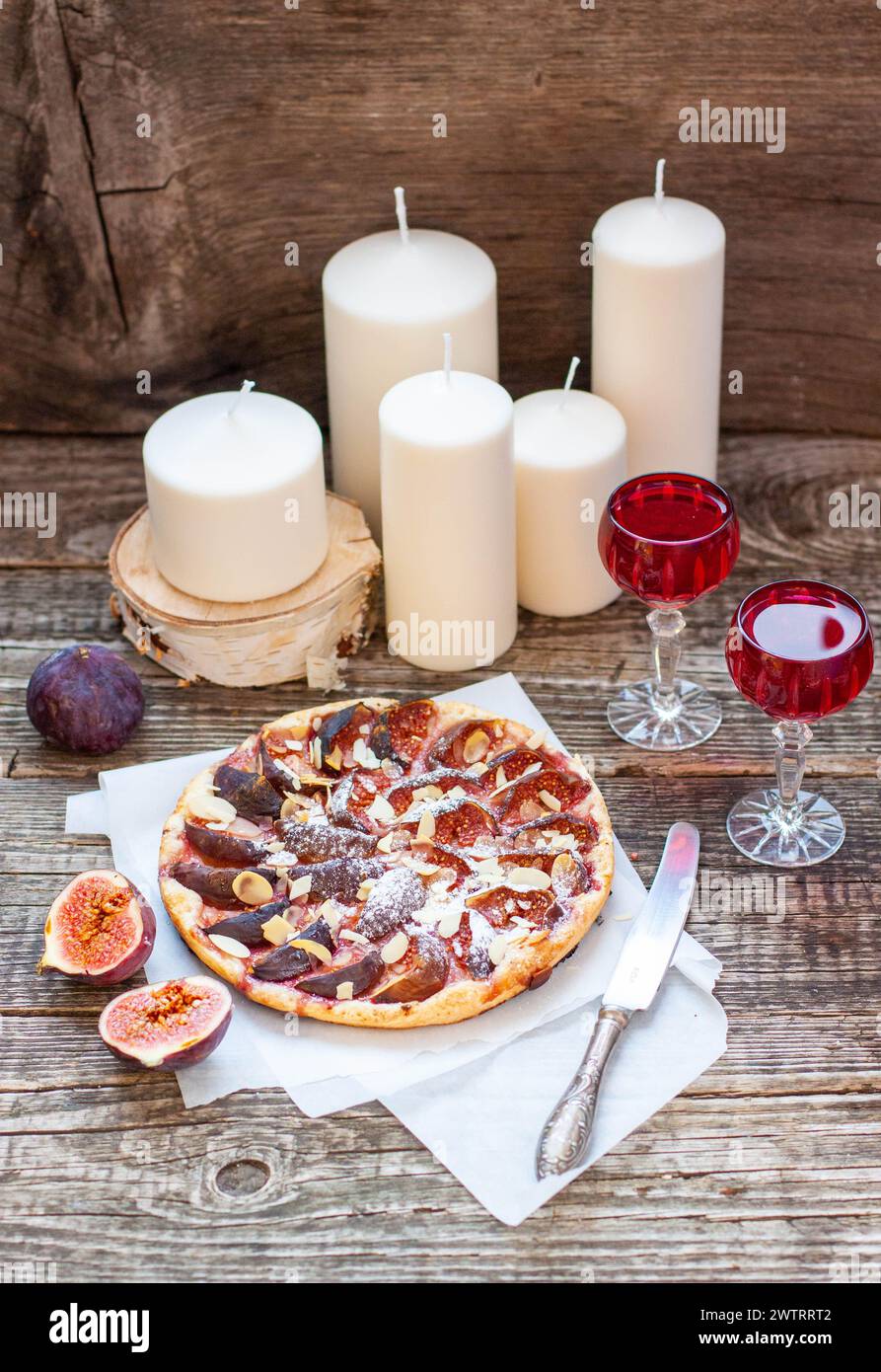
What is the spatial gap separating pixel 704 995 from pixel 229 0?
4.97 feet

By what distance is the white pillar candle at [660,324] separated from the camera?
7.00ft

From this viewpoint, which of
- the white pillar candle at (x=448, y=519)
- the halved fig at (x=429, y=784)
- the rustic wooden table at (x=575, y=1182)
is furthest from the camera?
the white pillar candle at (x=448, y=519)

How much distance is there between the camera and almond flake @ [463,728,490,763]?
1.97 m

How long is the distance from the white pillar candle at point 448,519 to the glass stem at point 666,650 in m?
0.24

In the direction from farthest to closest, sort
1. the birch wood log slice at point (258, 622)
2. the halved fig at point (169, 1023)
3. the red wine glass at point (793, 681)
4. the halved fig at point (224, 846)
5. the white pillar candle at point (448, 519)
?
the birch wood log slice at point (258, 622)
the white pillar candle at point (448, 519)
the halved fig at point (224, 846)
the red wine glass at point (793, 681)
the halved fig at point (169, 1023)

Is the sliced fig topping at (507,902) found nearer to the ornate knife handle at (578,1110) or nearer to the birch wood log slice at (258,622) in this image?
the ornate knife handle at (578,1110)

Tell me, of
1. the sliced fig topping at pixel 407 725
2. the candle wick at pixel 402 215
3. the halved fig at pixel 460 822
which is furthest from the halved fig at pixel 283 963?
the candle wick at pixel 402 215

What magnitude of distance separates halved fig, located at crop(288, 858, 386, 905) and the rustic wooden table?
0.80 feet

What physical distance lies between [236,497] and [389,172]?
64cm

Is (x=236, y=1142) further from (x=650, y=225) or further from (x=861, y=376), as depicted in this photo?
(x=861, y=376)

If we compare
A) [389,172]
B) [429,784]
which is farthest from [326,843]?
[389,172]

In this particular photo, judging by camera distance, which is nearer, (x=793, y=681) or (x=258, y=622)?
(x=793, y=681)

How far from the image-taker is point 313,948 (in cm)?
168

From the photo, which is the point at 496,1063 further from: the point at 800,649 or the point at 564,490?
the point at 564,490
